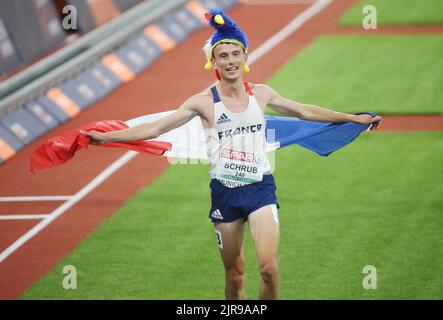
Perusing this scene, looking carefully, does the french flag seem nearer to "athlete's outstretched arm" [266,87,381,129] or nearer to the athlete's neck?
"athlete's outstretched arm" [266,87,381,129]

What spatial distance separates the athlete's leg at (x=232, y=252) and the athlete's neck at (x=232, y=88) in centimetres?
117

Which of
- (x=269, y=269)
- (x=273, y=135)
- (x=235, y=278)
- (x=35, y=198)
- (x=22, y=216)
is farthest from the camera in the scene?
(x=35, y=198)

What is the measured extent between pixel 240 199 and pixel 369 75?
1172 centimetres

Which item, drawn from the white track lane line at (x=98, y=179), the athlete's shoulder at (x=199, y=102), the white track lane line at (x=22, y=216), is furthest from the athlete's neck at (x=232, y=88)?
the white track lane line at (x=22, y=216)

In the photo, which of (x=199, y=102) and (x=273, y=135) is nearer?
(x=199, y=102)

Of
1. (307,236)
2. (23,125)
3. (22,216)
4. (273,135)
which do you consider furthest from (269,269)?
(23,125)

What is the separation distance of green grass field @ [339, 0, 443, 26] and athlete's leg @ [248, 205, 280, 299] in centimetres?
1626

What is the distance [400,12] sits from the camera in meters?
26.0

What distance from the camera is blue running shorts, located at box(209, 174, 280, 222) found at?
9.36 meters

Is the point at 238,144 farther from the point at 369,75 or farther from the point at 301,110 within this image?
the point at 369,75

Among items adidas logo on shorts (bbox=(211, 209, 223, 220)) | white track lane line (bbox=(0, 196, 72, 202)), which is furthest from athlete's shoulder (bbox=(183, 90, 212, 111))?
white track lane line (bbox=(0, 196, 72, 202))

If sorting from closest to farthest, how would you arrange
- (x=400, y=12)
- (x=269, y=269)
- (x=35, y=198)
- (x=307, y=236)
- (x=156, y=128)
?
(x=269, y=269), (x=156, y=128), (x=307, y=236), (x=35, y=198), (x=400, y=12)

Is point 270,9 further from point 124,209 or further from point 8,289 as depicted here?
point 8,289

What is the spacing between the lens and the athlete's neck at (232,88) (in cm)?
937
